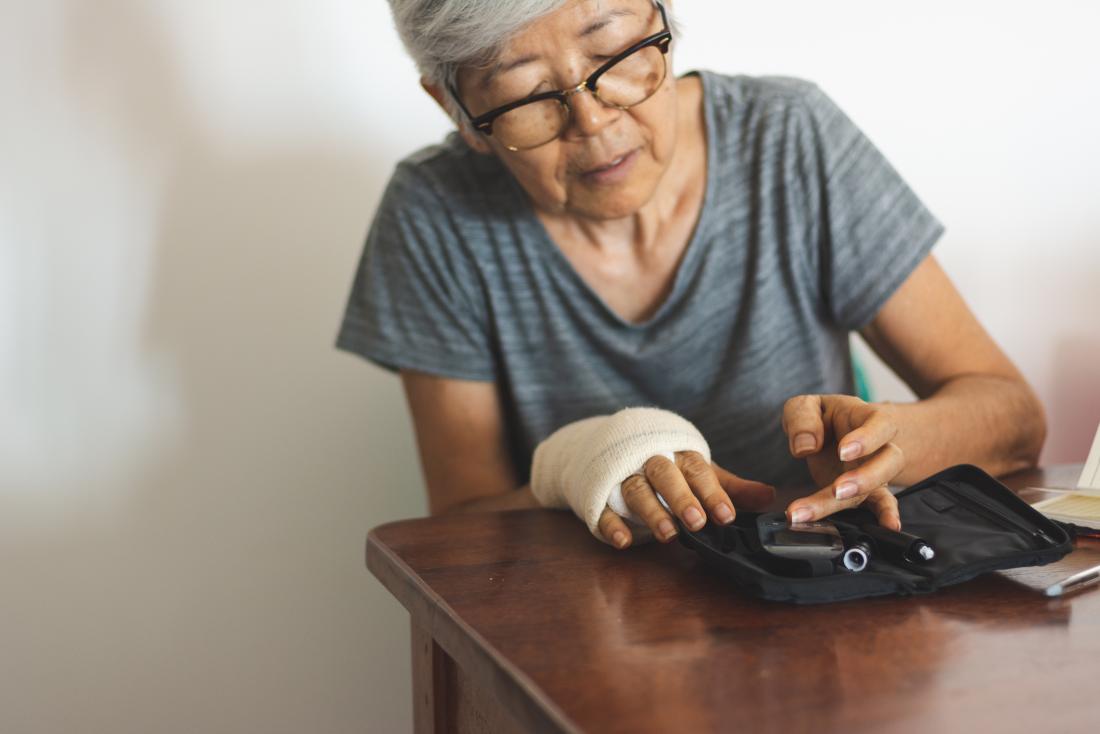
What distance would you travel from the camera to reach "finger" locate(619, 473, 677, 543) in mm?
841

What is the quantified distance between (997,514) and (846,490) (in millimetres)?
107

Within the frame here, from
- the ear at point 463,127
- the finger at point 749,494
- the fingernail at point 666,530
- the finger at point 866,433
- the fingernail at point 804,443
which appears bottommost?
the finger at point 749,494

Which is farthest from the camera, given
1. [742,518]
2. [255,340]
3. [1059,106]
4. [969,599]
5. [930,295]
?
[1059,106]

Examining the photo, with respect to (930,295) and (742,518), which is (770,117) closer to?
(930,295)

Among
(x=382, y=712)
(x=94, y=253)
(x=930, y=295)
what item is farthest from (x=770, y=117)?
(x=382, y=712)

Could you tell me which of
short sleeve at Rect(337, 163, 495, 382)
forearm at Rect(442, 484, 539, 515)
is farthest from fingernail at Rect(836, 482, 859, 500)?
short sleeve at Rect(337, 163, 495, 382)

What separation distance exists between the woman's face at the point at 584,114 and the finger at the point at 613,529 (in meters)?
0.44

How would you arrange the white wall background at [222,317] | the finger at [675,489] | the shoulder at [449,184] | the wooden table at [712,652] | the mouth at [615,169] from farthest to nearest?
the white wall background at [222,317] → the shoulder at [449,184] → the mouth at [615,169] → the finger at [675,489] → the wooden table at [712,652]

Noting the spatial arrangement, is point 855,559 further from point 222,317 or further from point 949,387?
point 222,317

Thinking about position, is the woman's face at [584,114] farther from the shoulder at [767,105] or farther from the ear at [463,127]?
the shoulder at [767,105]

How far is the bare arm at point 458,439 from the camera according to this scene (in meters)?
1.36

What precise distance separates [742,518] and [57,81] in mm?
1154

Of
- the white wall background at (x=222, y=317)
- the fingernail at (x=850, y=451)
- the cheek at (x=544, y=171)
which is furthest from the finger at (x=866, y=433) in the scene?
the white wall background at (x=222, y=317)

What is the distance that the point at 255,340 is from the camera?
1.65 meters
